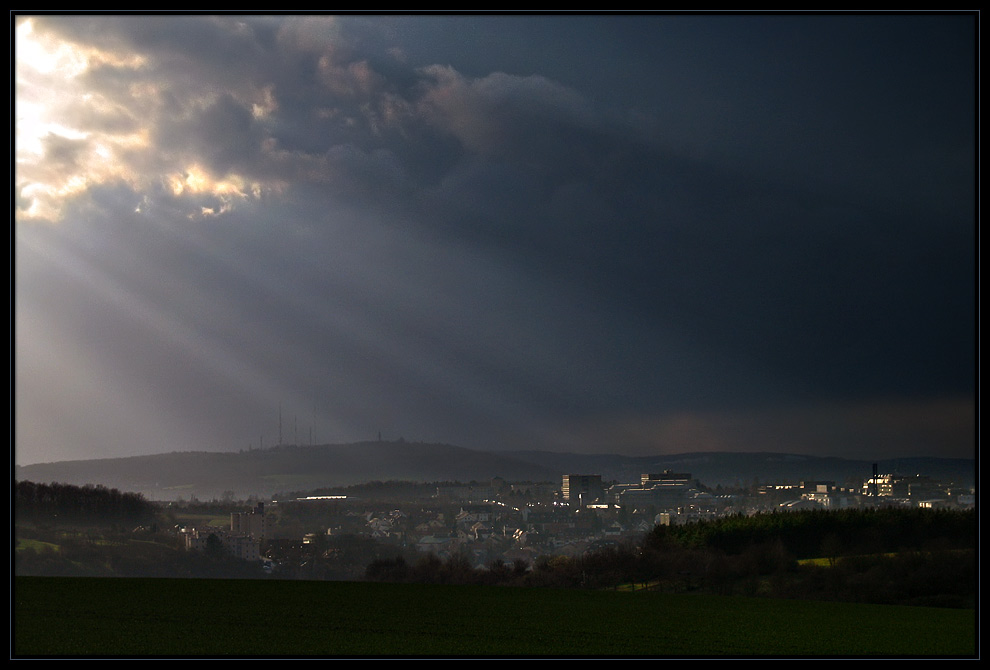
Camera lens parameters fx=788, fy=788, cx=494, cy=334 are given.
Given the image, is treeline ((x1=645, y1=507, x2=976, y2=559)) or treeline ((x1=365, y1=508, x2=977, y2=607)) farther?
treeline ((x1=645, y1=507, x2=976, y2=559))

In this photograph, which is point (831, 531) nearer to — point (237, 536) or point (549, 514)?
point (549, 514)

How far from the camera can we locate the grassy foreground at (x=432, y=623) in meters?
13.6

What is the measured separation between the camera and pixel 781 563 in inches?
1081

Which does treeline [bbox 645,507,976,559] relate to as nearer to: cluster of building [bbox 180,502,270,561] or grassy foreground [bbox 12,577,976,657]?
grassy foreground [bbox 12,577,976,657]

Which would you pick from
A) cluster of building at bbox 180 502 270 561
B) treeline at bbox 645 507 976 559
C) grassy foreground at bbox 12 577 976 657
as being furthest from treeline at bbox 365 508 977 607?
cluster of building at bbox 180 502 270 561

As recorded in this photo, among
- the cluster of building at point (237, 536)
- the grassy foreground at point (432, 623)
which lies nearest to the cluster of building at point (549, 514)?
the cluster of building at point (237, 536)

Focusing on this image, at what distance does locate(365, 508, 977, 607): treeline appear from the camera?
25531mm

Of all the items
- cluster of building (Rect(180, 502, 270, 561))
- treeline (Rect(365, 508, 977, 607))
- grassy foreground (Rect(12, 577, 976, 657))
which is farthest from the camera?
cluster of building (Rect(180, 502, 270, 561))

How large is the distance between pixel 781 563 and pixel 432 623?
51.8 feet

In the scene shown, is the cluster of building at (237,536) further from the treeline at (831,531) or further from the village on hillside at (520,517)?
the treeline at (831,531)

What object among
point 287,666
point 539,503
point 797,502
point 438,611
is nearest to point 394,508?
point 539,503

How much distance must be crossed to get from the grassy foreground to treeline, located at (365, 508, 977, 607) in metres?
3.43

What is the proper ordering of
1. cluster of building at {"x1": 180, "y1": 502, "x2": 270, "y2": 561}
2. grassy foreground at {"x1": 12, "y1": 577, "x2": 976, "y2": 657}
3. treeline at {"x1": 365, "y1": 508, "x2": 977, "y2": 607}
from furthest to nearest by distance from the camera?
1. cluster of building at {"x1": 180, "y1": 502, "x2": 270, "y2": 561}
2. treeline at {"x1": 365, "y1": 508, "x2": 977, "y2": 607}
3. grassy foreground at {"x1": 12, "y1": 577, "x2": 976, "y2": 657}
